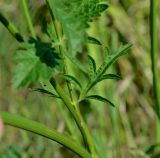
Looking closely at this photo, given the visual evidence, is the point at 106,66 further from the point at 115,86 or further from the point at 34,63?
the point at 115,86

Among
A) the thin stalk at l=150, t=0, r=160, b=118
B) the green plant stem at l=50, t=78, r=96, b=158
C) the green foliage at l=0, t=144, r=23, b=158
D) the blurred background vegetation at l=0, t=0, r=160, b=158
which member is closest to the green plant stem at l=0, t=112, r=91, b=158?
the green plant stem at l=50, t=78, r=96, b=158

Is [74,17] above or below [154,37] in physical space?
above

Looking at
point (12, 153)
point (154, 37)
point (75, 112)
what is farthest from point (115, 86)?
point (75, 112)

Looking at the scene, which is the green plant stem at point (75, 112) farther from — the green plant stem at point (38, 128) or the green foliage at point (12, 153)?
the green foliage at point (12, 153)

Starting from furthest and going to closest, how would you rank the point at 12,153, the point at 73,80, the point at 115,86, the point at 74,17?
the point at 115,86
the point at 12,153
the point at 73,80
the point at 74,17

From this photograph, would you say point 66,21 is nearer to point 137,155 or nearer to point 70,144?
point 70,144
